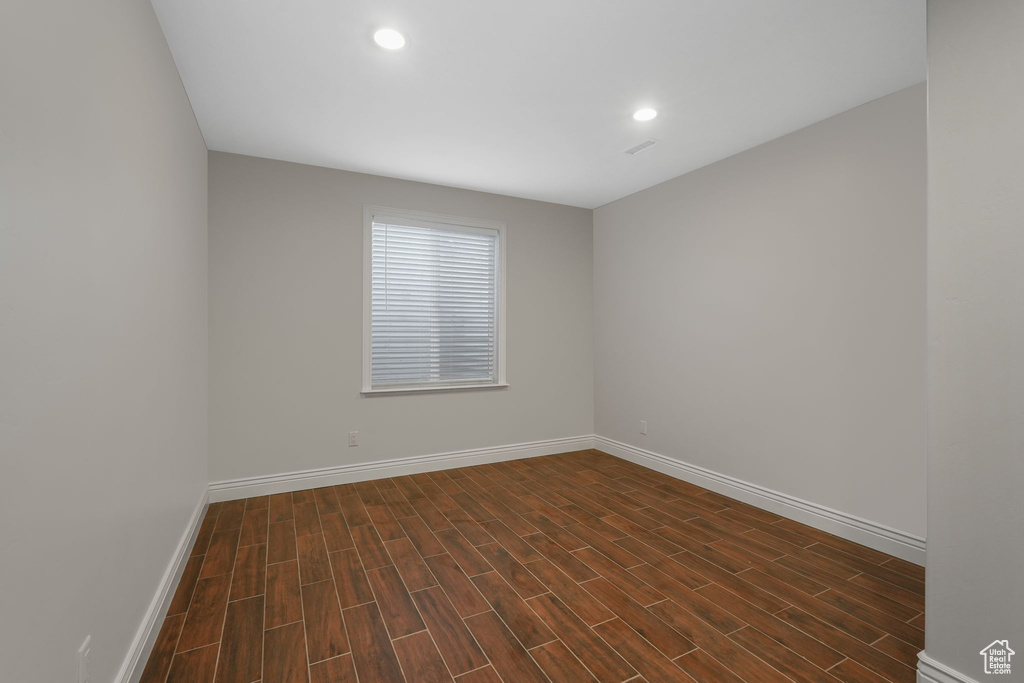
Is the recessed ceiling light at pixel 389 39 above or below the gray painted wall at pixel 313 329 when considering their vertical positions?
above

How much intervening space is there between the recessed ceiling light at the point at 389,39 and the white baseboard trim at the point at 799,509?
12.0 feet

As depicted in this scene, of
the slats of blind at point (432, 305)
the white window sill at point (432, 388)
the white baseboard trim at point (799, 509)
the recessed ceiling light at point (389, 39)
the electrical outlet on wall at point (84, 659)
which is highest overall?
the recessed ceiling light at point (389, 39)

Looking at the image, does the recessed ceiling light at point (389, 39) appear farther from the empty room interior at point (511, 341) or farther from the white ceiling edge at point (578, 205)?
the white ceiling edge at point (578, 205)

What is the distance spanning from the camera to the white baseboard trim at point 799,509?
264 centimetres

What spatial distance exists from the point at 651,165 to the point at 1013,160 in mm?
2536

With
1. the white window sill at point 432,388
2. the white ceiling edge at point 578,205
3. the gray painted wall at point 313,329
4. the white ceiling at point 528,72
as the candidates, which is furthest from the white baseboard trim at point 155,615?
the white ceiling edge at point 578,205

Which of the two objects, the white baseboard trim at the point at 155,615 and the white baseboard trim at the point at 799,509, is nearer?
the white baseboard trim at the point at 155,615

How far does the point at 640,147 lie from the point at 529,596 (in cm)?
308

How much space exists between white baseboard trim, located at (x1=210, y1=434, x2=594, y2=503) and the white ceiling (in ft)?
8.43

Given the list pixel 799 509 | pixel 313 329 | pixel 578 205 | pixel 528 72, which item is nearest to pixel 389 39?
pixel 528 72

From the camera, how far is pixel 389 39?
2.17 metres

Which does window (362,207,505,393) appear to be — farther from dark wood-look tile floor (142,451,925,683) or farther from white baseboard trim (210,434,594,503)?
dark wood-look tile floor (142,451,925,683)

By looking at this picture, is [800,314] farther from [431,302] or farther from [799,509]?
[431,302]

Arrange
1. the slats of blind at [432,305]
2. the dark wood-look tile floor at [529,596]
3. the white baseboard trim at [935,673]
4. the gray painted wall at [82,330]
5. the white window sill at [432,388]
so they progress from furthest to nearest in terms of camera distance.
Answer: the slats of blind at [432,305]
the white window sill at [432,388]
the dark wood-look tile floor at [529,596]
the white baseboard trim at [935,673]
the gray painted wall at [82,330]
